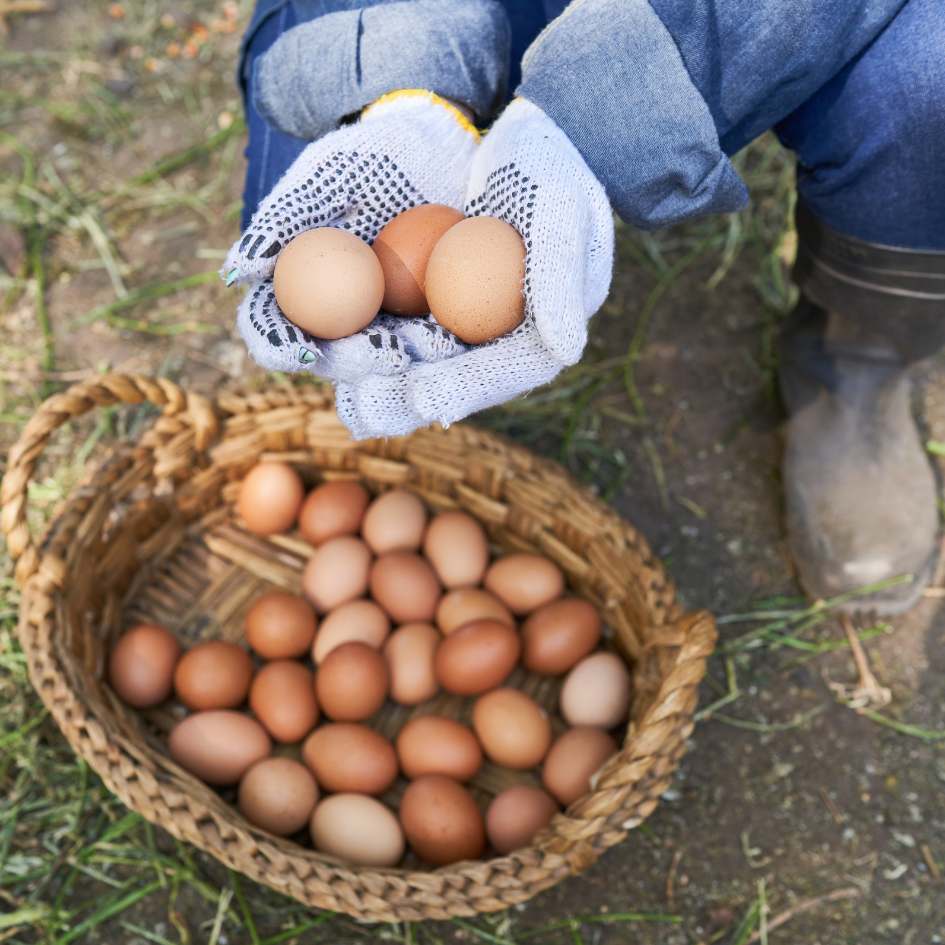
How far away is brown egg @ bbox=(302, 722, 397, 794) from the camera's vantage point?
1.62 m

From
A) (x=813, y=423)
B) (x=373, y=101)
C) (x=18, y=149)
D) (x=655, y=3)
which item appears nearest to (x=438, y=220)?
(x=373, y=101)

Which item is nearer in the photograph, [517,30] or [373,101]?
[373,101]

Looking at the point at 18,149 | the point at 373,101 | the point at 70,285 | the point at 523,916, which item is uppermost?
the point at 373,101

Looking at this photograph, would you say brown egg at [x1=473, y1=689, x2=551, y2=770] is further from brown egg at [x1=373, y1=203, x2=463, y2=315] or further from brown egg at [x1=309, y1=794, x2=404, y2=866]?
brown egg at [x1=373, y1=203, x2=463, y2=315]

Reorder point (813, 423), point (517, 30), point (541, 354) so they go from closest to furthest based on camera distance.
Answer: point (541, 354) → point (517, 30) → point (813, 423)

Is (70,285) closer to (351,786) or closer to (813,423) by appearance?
(351,786)

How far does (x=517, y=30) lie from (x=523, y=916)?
4.86 ft

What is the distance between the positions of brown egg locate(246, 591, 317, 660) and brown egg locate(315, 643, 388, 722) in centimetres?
9

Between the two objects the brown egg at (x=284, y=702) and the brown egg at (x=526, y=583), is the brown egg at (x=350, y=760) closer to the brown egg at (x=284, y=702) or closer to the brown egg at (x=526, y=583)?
the brown egg at (x=284, y=702)

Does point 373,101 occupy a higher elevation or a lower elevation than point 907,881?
higher

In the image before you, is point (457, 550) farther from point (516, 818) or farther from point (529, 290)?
point (529, 290)

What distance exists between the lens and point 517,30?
5.73 ft

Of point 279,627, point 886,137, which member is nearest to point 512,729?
point 279,627

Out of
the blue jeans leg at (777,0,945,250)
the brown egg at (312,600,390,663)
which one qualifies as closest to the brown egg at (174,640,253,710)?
the brown egg at (312,600,390,663)
